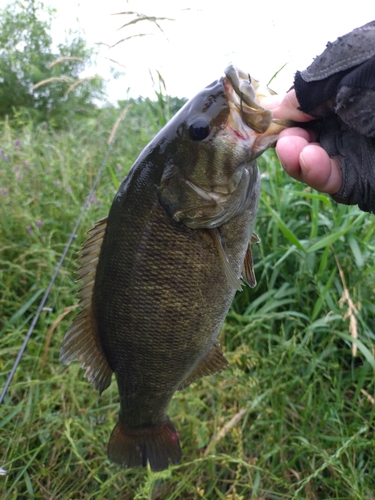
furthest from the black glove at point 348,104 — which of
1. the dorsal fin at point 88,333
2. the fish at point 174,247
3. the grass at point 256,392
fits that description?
the grass at point 256,392

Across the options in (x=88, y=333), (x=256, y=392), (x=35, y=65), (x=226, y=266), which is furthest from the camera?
Result: (x=35, y=65)

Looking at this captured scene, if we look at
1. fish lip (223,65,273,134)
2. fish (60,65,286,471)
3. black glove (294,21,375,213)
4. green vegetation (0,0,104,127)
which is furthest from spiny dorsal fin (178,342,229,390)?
green vegetation (0,0,104,127)

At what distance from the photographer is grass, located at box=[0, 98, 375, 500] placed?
1.97m

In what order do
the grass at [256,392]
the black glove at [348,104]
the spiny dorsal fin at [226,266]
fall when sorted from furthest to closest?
the grass at [256,392]
the spiny dorsal fin at [226,266]
the black glove at [348,104]

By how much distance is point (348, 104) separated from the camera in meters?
1.10

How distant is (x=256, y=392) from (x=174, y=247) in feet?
3.75

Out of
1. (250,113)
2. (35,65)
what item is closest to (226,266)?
(250,113)

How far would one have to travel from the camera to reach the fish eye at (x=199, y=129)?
1.24 m

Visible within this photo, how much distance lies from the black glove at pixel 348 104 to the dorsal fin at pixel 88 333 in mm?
709

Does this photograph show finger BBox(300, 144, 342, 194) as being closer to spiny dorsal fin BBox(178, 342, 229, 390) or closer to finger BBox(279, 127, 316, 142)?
finger BBox(279, 127, 316, 142)

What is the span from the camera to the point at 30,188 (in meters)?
3.40

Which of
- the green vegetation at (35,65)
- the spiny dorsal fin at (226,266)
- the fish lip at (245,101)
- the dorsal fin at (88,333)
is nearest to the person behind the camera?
the fish lip at (245,101)

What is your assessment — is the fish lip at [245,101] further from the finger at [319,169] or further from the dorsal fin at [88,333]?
the dorsal fin at [88,333]

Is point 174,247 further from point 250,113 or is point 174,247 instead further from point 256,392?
point 256,392
